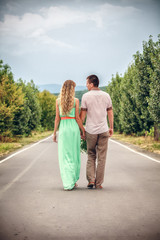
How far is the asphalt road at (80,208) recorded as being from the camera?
152 inches

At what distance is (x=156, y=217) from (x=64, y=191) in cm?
223

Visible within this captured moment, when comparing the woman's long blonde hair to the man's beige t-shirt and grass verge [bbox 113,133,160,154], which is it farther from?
grass verge [bbox 113,133,160,154]

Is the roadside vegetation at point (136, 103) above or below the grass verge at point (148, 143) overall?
above

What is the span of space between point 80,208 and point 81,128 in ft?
6.45

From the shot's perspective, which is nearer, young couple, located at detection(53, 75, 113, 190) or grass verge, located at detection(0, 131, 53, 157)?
young couple, located at detection(53, 75, 113, 190)

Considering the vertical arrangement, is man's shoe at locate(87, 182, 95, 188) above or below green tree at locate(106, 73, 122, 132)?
below

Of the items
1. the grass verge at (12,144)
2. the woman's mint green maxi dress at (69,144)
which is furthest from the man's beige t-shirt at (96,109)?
the grass verge at (12,144)

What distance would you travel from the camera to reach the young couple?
6270mm

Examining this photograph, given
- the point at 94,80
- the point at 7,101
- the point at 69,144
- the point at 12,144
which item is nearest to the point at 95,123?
the point at 69,144

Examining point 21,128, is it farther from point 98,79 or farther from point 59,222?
point 59,222

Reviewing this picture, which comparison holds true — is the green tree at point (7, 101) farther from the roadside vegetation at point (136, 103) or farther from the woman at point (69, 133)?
the woman at point (69, 133)

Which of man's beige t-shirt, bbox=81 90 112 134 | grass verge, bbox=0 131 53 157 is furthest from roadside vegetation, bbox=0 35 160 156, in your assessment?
man's beige t-shirt, bbox=81 90 112 134

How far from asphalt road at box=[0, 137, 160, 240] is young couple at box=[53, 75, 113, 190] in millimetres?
354

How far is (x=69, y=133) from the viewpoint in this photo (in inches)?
254
